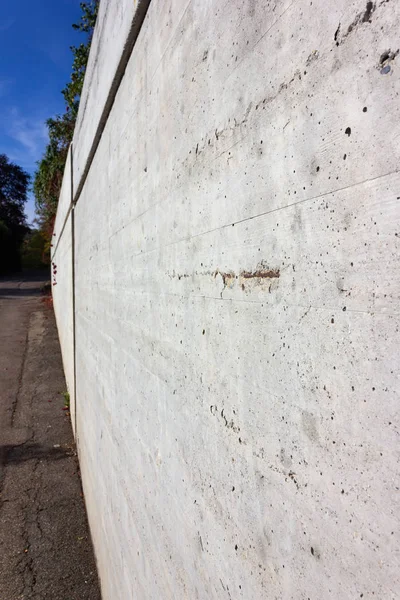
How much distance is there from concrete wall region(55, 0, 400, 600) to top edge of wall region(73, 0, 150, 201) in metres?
0.24

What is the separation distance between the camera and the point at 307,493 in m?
0.88

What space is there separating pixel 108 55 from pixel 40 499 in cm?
409

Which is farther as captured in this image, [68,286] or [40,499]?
[68,286]

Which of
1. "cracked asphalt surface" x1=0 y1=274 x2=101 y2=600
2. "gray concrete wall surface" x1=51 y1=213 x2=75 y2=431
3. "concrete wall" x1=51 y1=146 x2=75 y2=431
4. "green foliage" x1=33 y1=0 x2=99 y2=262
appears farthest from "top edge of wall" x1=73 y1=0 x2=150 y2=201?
"green foliage" x1=33 y1=0 x2=99 y2=262

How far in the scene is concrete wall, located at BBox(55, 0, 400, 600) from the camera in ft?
2.38

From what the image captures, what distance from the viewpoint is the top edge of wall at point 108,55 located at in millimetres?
2280

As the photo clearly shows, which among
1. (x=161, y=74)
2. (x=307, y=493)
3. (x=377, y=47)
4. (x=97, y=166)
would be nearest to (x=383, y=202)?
(x=377, y=47)

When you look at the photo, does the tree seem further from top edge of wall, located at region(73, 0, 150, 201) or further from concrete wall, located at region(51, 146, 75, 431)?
top edge of wall, located at region(73, 0, 150, 201)

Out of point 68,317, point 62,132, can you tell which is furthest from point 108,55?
point 62,132

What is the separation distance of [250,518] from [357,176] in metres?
0.77

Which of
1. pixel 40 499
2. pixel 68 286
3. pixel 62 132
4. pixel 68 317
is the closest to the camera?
pixel 40 499

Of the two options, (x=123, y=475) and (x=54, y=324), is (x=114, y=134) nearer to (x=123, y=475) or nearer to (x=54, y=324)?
(x=123, y=475)

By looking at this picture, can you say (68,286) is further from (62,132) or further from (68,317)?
(62,132)

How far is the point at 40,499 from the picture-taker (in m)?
4.85
